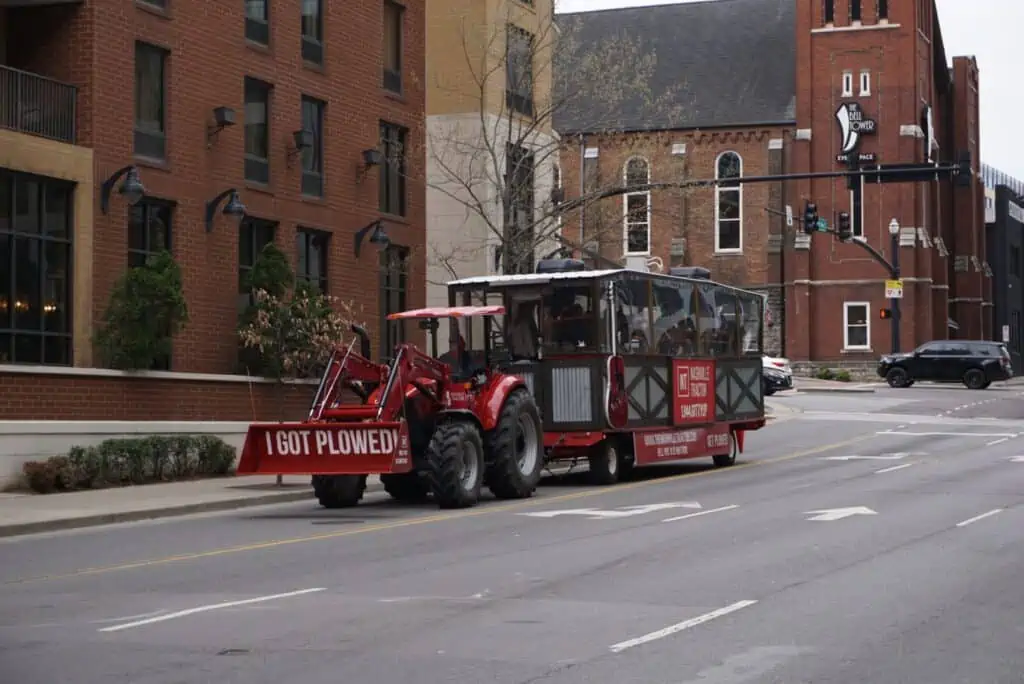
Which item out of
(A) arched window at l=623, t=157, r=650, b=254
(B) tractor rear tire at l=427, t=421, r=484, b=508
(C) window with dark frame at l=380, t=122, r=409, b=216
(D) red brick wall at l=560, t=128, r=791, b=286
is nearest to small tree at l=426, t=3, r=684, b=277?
(C) window with dark frame at l=380, t=122, r=409, b=216

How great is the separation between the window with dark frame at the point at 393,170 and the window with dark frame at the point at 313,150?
2640 mm

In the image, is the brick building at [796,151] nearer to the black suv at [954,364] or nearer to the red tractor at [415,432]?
the black suv at [954,364]

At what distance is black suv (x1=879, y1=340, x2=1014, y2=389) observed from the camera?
58.2m

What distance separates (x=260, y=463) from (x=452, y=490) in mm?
2408

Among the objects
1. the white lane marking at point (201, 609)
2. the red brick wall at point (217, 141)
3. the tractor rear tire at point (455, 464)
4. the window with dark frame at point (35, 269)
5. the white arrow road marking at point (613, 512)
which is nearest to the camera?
the white lane marking at point (201, 609)

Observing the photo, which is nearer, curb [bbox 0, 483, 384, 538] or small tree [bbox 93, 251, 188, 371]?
curb [bbox 0, 483, 384, 538]

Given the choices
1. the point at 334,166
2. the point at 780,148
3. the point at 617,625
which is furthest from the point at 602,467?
the point at 780,148

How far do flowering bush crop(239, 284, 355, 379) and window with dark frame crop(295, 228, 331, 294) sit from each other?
2.49m

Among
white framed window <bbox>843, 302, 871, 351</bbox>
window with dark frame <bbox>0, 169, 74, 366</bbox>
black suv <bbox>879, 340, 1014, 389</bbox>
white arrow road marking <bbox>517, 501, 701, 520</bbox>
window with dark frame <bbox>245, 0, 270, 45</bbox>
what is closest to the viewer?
white arrow road marking <bbox>517, 501, 701, 520</bbox>

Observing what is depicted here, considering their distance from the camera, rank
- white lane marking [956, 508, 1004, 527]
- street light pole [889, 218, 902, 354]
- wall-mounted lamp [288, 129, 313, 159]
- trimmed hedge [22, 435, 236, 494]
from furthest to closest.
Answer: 1. street light pole [889, 218, 902, 354]
2. wall-mounted lamp [288, 129, 313, 159]
3. trimmed hedge [22, 435, 236, 494]
4. white lane marking [956, 508, 1004, 527]

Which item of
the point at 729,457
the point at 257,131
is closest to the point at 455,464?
the point at 729,457

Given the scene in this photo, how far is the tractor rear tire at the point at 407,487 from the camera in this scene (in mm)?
22438

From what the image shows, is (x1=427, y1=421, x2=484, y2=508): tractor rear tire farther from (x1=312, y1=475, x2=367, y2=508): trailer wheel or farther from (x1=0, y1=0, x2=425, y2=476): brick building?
(x1=0, y1=0, x2=425, y2=476): brick building

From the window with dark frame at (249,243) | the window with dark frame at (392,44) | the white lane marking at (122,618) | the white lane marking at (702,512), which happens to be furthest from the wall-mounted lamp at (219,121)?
the white lane marking at (122,618)
